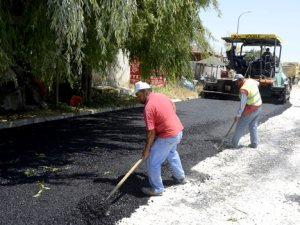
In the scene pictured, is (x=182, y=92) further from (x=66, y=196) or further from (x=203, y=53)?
(x=66, y=196)

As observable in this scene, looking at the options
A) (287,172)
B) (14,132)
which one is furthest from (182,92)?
(287,172)

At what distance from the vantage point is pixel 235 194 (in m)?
5.53

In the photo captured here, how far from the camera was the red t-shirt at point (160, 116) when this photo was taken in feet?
16.2

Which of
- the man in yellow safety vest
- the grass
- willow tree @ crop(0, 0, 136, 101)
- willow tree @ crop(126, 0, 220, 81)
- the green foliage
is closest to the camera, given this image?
willow tree @ crop(0, 0, 136, 101)

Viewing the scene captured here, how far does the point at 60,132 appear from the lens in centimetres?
908

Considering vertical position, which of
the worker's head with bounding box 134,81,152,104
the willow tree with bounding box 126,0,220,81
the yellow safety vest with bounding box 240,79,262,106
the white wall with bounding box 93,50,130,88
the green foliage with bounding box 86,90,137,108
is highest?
the willow tree with bounding box 126,0,220,81

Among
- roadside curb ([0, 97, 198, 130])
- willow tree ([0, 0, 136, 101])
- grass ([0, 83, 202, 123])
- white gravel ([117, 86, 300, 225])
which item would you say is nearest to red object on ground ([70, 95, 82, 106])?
grass ([0, 83, 202, 123])

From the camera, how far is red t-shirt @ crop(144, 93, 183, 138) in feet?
16.2

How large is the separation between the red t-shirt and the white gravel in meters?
0.86

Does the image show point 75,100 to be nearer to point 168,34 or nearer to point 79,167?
point 168,34

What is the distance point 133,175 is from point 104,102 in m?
8.56

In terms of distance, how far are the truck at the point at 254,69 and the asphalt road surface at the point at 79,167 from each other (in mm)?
7348

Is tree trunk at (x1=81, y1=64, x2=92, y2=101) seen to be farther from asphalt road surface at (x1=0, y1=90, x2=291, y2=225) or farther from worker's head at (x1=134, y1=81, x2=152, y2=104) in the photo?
worker's head at (x1=134, y1=81, x2=152, y2=104)

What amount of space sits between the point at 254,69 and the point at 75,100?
879 cm
